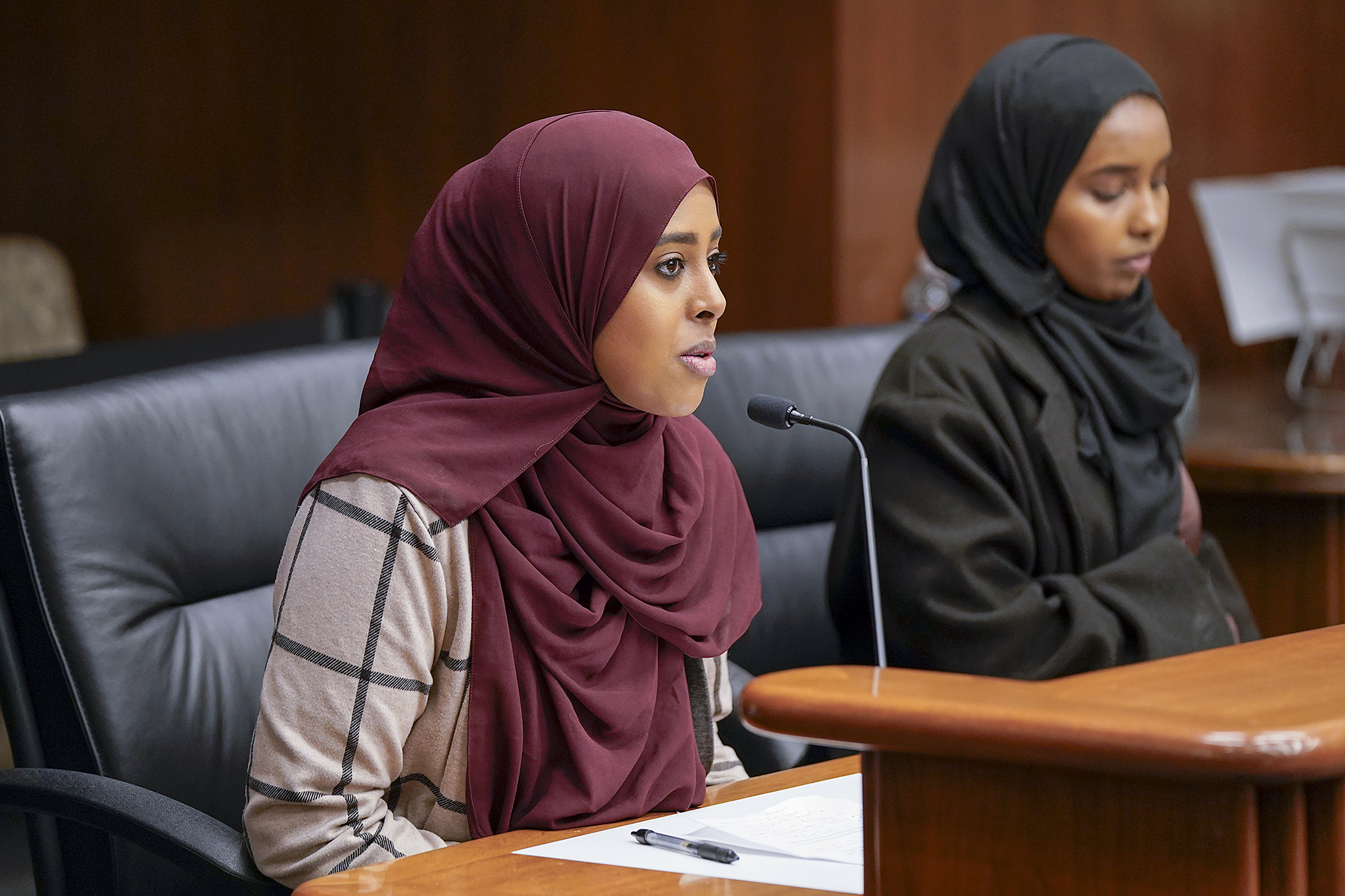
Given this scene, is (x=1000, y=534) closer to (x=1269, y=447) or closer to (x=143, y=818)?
(x=143, y=818)

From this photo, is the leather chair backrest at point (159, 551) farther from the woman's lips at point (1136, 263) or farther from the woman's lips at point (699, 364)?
the woman's lips at point (1136, 263)

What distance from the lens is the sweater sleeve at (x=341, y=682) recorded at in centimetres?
109

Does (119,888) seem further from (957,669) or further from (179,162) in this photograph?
(179,162)

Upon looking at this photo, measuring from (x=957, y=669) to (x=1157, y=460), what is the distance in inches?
17.2

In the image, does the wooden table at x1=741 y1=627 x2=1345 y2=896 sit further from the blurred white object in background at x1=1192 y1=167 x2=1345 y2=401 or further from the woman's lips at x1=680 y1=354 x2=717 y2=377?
the blurred white object in background at x1=1192 y1=167 x2=1345 y2=401

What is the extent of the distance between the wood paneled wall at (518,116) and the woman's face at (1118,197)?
1.01 metres

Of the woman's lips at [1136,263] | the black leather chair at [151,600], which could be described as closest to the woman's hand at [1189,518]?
the woman's lips at [1136,263]

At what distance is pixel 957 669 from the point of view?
160cm

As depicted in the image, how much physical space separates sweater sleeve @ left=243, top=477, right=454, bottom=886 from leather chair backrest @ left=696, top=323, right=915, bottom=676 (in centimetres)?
102

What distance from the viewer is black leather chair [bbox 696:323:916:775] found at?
7.00ft

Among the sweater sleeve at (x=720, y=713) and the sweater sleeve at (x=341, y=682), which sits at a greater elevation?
the sweater sleeve at (x=341, y=682)

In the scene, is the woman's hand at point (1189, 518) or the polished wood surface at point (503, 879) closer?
the polished wood surface at point (503, 879)

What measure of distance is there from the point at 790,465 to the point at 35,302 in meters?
3.34

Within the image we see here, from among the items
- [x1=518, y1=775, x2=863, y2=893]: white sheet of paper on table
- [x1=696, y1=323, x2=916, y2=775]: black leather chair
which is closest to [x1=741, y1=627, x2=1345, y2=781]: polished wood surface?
[x1=518, y1=775, x2=863, y2=893]: white sheet of paper on table
